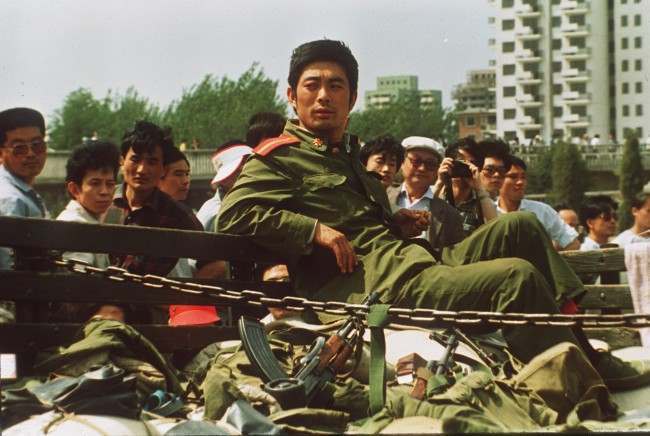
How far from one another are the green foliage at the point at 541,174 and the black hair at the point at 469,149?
93782 mm

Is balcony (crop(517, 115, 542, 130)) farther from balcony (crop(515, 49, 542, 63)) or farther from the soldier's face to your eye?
the soldier's face

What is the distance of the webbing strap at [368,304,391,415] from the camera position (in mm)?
4484

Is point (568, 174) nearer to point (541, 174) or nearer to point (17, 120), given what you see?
point (541, 174)

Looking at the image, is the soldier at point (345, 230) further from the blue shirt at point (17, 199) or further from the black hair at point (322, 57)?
the blue shirt at point (17, 199)

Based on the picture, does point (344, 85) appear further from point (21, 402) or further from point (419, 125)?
point (419, 125)

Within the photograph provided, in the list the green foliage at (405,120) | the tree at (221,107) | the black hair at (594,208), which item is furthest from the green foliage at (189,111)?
the black hair at (594,208)

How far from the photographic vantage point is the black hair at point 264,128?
8.44m

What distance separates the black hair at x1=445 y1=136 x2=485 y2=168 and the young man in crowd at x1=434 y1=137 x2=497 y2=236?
67cm

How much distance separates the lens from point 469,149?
30.0 feet

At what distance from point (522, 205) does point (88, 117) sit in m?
88.5

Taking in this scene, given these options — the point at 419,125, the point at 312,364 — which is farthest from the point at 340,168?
the point at 419,125

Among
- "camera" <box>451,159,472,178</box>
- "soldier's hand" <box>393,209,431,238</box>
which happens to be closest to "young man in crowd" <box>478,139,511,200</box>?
"camera" <box>451,159,472,178</box>

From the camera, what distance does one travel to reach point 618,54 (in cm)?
14088

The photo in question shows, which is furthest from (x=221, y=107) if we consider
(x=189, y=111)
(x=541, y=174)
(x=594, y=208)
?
(x=594, y=208)
